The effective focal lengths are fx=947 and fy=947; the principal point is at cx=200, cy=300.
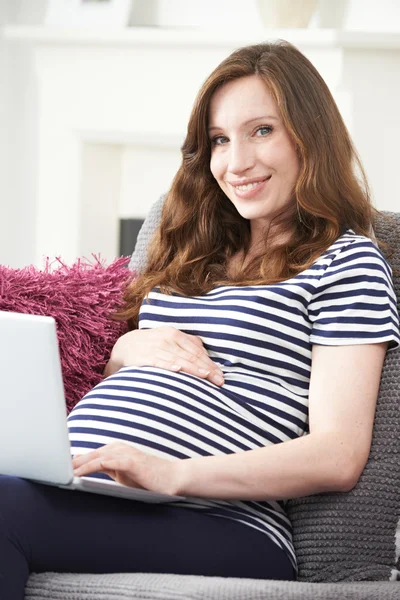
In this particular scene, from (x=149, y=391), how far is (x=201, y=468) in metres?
0.18

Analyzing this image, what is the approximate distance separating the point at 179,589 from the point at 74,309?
2.24 ft

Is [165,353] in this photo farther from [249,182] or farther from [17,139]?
[17,139]

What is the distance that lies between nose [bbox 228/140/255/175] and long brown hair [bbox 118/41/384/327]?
0.25 feet

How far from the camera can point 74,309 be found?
1574mm

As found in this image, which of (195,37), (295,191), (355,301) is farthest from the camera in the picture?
(195,37)

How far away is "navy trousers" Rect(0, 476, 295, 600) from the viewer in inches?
42.4

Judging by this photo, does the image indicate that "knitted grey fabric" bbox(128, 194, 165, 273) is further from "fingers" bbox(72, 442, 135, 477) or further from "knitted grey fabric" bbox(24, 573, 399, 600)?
"knitted grey fabric" bbox(24, 573, 399, 600)

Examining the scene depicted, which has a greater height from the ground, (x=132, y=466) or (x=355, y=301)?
(x=355, y=301)

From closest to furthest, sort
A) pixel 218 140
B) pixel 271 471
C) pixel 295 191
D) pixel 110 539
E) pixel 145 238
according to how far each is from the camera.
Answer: pixel 110 539, pixel 271 471, pixel 295 191, pixel 218 140, pixel 145 238

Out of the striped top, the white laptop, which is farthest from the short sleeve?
the white laptop

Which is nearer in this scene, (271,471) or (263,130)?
(271,471)

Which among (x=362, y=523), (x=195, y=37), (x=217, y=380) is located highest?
(x=195, y=37)

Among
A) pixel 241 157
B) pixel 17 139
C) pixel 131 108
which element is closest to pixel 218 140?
pixel 241 157

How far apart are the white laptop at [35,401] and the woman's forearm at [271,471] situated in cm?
18
